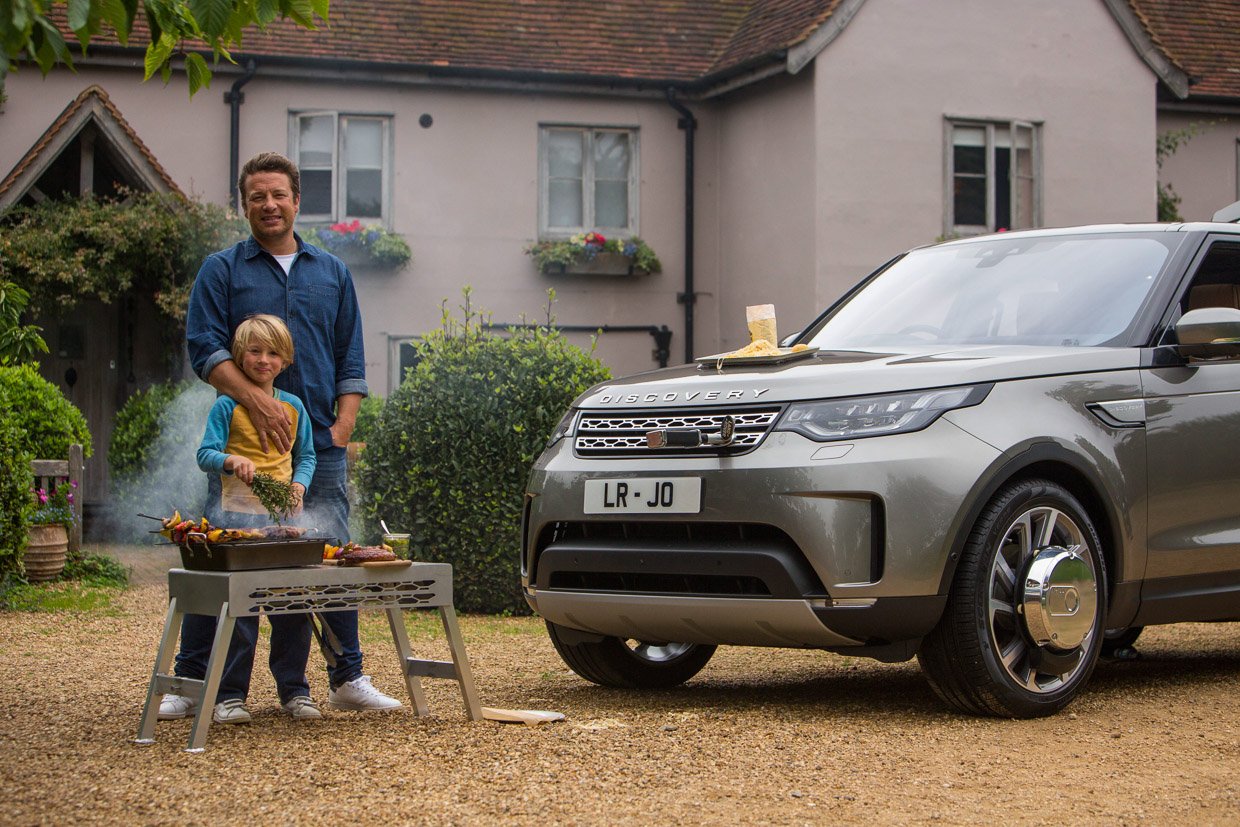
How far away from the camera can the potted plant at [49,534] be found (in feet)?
37.7

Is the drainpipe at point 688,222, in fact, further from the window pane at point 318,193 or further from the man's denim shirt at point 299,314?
the man's denim shirt at point 299,314

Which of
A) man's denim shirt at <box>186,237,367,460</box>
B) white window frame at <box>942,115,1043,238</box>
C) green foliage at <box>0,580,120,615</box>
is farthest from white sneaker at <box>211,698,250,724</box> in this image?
white window frame at <box>942,115,1043,238</box>

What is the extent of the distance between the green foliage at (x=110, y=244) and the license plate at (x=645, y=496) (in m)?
11.5

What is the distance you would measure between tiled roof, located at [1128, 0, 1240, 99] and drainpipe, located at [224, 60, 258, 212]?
1117cm

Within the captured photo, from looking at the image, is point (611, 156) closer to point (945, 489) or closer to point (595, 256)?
point (595, 256)

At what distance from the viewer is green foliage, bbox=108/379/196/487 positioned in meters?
15.7

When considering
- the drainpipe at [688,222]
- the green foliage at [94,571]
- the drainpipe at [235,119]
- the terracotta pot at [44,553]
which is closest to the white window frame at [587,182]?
the drainpipe at [688,222]

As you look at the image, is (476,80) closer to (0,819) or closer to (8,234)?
(8,234)

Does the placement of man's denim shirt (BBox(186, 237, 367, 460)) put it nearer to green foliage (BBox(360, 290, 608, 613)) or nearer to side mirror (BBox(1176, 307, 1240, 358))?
side mirror (BBox(1176, 307, 1240, 358))

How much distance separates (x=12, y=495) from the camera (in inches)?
391

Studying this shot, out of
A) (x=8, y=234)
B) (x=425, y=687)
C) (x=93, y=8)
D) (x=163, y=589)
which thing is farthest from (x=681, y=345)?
(x=93, y=8)

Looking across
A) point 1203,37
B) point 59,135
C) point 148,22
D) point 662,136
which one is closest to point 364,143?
point 662,136

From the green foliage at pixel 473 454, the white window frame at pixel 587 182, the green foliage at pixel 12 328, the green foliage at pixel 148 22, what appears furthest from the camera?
the white window frame at pixel 587 182

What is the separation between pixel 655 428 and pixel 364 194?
1417 cm
